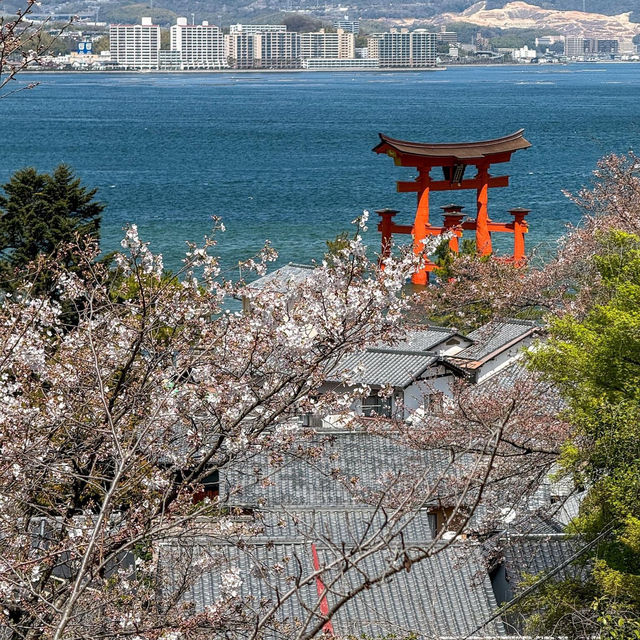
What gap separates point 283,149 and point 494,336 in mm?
60839

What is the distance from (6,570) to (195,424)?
1915 millimetres

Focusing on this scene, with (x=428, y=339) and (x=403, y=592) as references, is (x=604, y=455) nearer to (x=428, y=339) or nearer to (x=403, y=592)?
(x=403, y=592)

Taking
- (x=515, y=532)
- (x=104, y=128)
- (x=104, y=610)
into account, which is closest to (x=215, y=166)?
(x=104, y=128)

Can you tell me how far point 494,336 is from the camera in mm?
18516

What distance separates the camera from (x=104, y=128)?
300ft

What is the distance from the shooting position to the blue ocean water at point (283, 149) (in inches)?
1790

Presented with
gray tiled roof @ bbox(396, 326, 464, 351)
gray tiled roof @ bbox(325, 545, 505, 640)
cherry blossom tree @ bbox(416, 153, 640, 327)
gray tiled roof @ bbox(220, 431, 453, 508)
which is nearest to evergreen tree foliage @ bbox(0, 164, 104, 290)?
gray tiled roof @ bbox(396, 326, 464, 351)

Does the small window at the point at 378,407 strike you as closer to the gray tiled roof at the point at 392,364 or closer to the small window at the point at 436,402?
the gray tiled roof at the point at 392,364

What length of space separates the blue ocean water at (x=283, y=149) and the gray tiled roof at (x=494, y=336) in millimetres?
6564

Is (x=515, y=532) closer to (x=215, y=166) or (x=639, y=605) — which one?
(x=639, y=605)

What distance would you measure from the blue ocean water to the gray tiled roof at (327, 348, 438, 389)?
421 inches

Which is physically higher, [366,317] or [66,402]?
[366,317]

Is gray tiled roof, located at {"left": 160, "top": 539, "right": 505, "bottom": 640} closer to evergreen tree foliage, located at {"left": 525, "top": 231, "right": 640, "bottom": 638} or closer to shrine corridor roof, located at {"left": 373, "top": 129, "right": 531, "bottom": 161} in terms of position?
evergreen tree foliage, located at {"left": 525, "top": 231, "right": 640, "bottom": 638}

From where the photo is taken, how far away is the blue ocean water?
45469 millimetres
